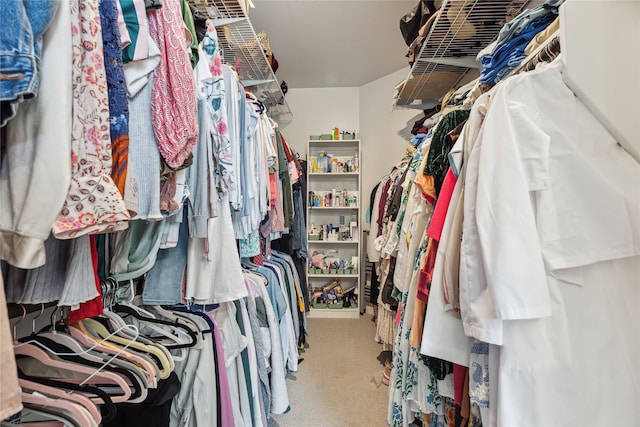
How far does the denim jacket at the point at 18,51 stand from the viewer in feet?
1.17

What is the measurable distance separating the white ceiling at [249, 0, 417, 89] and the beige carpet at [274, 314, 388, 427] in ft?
8.69

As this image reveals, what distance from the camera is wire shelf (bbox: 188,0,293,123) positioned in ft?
4.75

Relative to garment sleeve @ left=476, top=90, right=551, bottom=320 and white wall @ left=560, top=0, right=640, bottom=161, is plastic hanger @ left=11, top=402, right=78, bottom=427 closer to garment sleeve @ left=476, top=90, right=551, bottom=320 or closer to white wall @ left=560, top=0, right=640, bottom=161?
garment sleeve @ left=476, top=90, right=551, bottom=320

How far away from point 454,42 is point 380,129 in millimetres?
1753

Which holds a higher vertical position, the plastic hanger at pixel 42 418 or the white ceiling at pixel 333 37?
the white ceiling at pixel 333 37

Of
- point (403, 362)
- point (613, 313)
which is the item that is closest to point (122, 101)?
point (613, 313)

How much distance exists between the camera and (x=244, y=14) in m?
1.50

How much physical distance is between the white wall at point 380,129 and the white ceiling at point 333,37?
12 centimetres

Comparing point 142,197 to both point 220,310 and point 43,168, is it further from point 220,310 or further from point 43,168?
point 220,310

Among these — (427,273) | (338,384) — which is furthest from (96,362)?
(338,384)

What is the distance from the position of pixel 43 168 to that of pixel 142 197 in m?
0.25

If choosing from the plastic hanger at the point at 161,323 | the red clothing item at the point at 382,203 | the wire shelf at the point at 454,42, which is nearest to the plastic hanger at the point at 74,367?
the plastic hanger at the point at 161,323

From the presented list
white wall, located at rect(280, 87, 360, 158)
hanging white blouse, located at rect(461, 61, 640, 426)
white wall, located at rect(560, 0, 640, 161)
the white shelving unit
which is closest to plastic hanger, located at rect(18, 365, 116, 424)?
hanging white blouse, located at rect(461, 61, 640, 426)

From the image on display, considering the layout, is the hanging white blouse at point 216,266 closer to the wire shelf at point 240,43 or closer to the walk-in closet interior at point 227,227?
the walk-in closet interior at point 227,227
